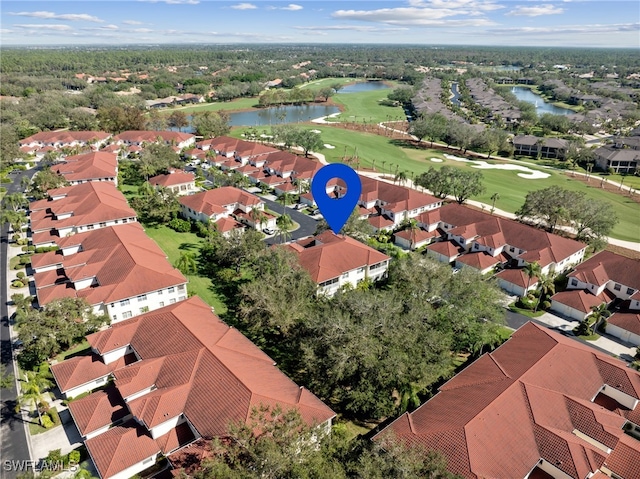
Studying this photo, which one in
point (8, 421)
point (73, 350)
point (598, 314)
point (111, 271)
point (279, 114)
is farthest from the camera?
point (279, 114)

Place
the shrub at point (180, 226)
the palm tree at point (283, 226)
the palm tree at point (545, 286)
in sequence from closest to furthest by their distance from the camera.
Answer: the palm tree at point (545, 286) < the palm tree at point (283, 226) < the shrub at point (180, 226)

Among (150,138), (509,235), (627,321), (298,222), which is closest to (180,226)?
(298,222)

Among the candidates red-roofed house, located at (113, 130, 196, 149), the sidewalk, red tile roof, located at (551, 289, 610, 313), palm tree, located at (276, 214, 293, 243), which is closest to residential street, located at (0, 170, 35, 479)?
palm tree, located at (276, 214, 293, 243)

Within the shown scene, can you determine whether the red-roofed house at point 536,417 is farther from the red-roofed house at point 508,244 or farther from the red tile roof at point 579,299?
the red-roofed house at point 508,244

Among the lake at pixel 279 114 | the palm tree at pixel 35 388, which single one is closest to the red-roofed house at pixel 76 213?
the palm tree at pixel 35 388

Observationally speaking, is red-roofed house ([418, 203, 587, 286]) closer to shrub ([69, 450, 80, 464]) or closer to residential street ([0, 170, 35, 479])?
shrub ([69, 450, 80, 464])

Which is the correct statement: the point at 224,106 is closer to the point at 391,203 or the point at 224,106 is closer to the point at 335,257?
the point at 391,203

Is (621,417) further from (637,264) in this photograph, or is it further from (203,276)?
(203,276)
